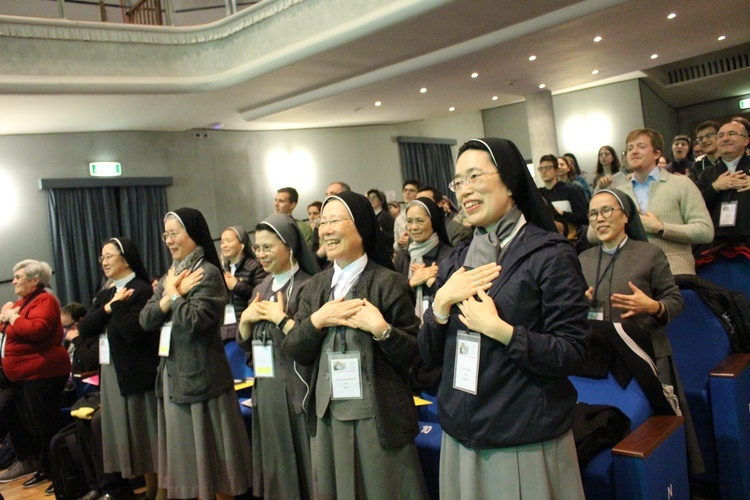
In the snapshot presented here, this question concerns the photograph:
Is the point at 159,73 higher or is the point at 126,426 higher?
the point at 159,73

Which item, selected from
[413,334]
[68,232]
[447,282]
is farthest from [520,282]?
[68,232]

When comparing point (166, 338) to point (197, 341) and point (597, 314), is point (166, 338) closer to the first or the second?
point (197, 341)

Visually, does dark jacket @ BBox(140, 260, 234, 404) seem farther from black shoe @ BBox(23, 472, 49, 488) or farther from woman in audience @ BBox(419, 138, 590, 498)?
black shoe @ BBox(23, 472, 49, 488)

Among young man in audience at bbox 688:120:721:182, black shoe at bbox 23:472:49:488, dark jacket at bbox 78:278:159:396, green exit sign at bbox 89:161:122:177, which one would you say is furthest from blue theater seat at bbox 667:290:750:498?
green exit sign at bbox 89:161:122:177

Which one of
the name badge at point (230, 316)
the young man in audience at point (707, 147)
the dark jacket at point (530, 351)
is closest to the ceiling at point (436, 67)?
the young man in audience at point (707, 147)

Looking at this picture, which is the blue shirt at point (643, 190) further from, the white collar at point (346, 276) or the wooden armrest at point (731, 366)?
the white collar at point (346, 276)

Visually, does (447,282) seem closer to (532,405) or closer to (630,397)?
(532,405)

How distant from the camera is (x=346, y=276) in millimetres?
2281

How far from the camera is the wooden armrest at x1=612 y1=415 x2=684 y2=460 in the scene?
77.2 inches

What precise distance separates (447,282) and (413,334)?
22.5 inches

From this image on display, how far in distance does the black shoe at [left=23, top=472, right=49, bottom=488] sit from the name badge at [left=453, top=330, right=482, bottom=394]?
4046mm

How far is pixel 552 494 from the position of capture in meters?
1.57

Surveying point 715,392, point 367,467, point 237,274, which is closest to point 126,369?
point 237,274

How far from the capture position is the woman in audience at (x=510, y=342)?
1.51 metres
